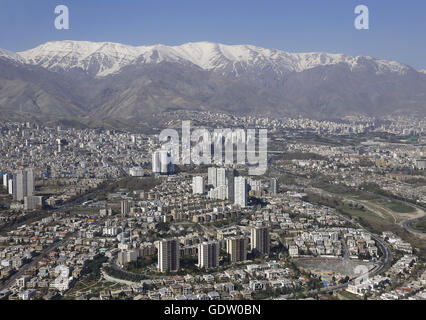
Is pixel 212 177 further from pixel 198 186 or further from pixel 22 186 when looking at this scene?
pixel 22 186

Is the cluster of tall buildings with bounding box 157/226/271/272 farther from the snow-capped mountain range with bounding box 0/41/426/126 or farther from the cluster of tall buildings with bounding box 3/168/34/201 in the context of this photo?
the snow-capped mountain range with bounding box 0/41/426/126

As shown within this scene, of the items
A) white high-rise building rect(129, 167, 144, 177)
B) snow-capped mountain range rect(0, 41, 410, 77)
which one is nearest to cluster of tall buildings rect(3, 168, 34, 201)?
white high-rise building rect(129, 167, 144, 177)

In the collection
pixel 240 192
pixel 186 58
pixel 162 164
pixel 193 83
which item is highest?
pixel 186 58

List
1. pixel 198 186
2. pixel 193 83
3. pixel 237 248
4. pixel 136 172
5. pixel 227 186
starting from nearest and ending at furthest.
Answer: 1. pixel 237 248
2. pixel 227 186
3. pixel 198 186
4. pixel 136 172
5. pixel 193 83

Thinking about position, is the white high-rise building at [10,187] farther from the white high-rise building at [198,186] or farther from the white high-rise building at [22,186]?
the white high-rise building at [198,186]

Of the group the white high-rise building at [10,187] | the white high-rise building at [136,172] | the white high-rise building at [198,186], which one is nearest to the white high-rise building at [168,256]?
the white high-rise building at [198,186]

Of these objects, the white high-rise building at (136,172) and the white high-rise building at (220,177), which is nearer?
the white high-rise building at (220,177)

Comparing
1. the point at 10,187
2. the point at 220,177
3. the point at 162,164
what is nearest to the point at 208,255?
the point at 220,177

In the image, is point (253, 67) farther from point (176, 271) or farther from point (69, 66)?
point (176, 271)
